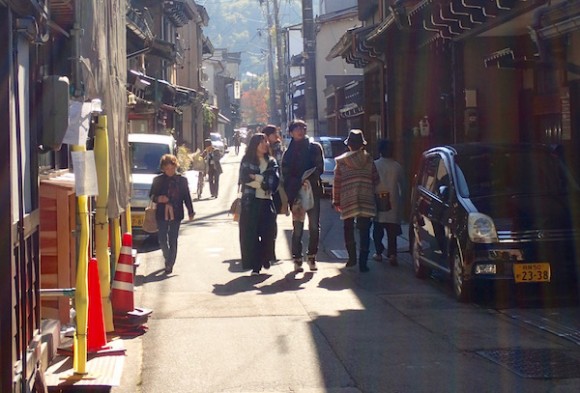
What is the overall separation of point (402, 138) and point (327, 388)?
15.4 meters

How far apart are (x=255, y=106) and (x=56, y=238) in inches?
4648

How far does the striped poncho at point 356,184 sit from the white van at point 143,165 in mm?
4816

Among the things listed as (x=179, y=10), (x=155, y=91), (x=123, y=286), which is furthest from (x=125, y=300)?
(x=179, y=10)

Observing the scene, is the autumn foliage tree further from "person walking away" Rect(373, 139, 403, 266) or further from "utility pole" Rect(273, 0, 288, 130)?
"person walking away" Rect(373, 139, 403, 266)

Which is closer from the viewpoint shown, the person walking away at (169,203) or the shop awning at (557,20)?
the shop awning at (557,20)

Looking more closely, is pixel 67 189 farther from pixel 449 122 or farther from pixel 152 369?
pixel 449 122

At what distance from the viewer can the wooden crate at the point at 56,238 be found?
7.91 m

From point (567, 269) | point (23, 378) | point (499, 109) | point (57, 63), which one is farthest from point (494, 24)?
point (23, 378)

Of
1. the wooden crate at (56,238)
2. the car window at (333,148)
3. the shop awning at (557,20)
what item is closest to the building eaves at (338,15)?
the car window at (333,148)

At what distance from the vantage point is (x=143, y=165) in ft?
62.2

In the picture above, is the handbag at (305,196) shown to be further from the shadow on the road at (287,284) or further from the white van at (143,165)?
the white van at (143,165)

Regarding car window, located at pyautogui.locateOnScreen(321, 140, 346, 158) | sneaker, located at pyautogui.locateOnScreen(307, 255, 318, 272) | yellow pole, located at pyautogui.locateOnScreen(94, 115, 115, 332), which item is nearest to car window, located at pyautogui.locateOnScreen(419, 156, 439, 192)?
sneaker, located at pyautogui.locateOnScreen(307, 255, 318, 272)

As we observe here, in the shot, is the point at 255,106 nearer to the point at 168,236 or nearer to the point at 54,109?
the point at 168,236

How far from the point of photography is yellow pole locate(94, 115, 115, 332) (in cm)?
803
